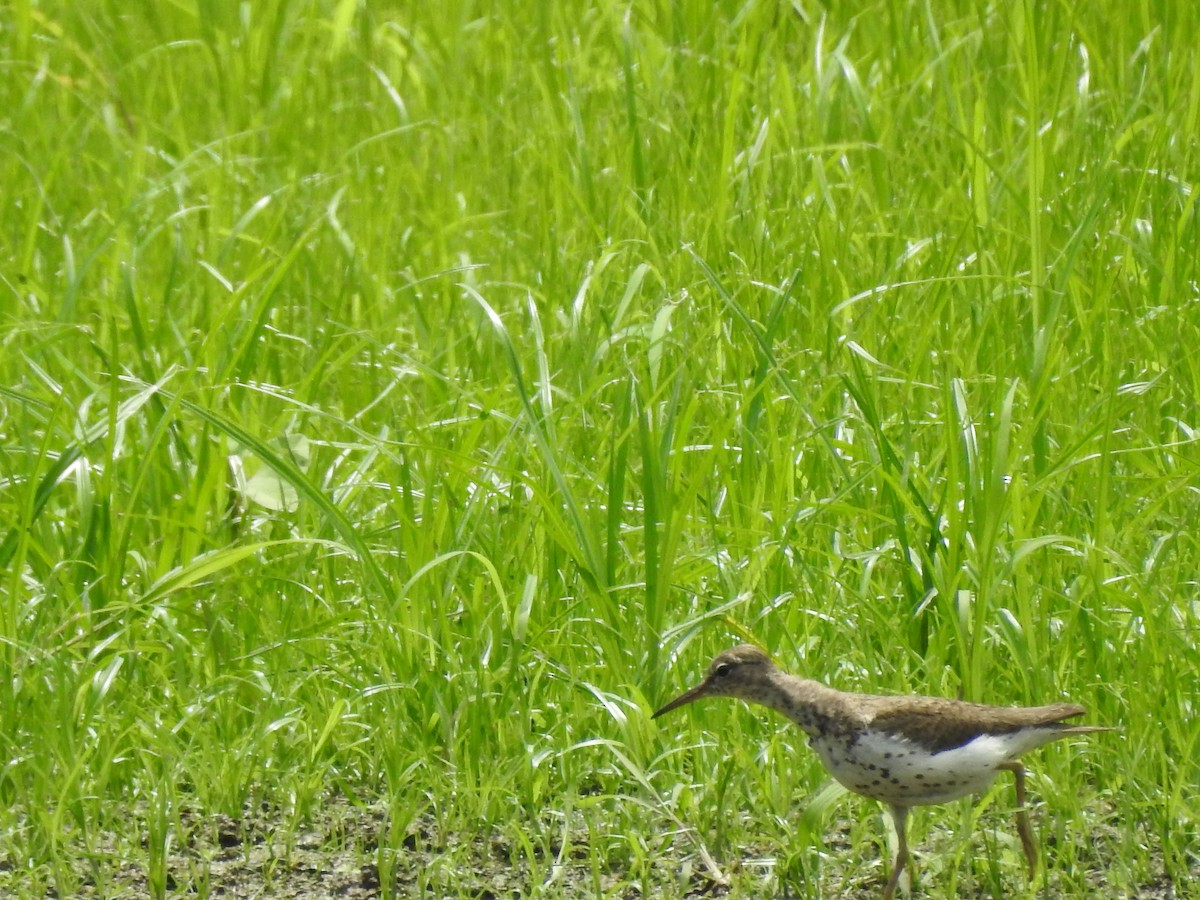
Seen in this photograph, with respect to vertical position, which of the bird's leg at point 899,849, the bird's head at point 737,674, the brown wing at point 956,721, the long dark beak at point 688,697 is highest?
the brown wing at point 956,721

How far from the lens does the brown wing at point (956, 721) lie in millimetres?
3105

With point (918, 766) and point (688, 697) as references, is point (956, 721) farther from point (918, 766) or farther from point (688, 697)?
point (688, 697)

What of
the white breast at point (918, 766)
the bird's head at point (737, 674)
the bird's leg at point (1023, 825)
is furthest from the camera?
the bird's head at point (737, 674)

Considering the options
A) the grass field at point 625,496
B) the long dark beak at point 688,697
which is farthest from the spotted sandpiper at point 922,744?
the long dark beak at point 688,697

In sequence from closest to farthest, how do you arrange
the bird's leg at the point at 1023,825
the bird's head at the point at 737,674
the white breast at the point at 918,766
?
the white breast at the point at 918,766 → the bird's leg at the point at 1023,825 → the bird's head at the point at 737,674

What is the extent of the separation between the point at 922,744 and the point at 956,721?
0.11m

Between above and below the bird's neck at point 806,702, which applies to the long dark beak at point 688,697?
below

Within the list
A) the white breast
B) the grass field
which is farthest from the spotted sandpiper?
the grass field

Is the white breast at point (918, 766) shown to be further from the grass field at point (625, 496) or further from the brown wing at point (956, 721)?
A: the grass field at point (625, 496)

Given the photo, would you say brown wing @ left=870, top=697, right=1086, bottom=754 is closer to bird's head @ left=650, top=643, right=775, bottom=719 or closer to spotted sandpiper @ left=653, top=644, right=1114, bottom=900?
spotted sandpiper @ left=653, top=644, right=1114, bottom=900

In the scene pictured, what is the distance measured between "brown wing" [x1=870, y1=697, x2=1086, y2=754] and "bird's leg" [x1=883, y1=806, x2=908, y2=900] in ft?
0.60

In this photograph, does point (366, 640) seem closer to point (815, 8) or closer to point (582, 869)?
point (582, 869)

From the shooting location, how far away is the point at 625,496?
14.5ft

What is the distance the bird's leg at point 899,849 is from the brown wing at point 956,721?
0.18 meters
